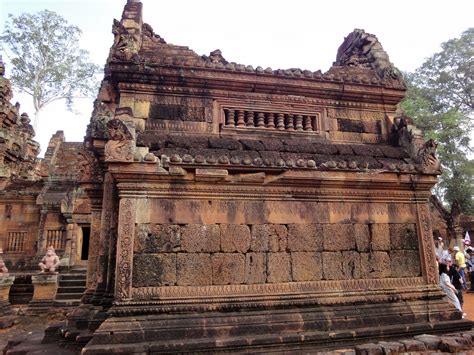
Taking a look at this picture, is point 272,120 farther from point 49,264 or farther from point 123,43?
point 49,264

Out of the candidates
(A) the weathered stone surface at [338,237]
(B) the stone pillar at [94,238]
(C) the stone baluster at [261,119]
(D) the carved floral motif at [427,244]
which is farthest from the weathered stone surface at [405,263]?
(B) the stone pillar at [94,238]

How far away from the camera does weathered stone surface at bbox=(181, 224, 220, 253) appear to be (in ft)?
15.1

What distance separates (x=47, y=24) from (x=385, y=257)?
30.8 meters

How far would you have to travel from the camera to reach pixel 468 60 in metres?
26.3

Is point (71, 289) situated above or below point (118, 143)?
below

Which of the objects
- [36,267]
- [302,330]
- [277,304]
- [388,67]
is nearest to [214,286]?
[277,304]

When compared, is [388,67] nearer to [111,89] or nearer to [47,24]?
[111,89]

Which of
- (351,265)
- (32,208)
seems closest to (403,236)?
(351,265)

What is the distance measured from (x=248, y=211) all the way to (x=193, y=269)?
1.07 meters

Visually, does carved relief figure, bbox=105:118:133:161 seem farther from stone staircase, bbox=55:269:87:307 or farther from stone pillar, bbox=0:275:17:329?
stone staircase, bbox=55:269:87:307

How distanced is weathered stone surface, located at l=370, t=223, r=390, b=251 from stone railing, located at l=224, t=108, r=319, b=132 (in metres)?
1.92

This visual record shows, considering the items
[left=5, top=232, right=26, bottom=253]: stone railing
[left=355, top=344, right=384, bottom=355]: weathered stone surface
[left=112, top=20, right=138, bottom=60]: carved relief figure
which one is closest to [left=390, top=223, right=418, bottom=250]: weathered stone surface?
[left=355, top=344, right=384, bottom=355]: weathered stone surface

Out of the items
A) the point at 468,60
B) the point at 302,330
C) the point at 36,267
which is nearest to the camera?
the point at 302,330

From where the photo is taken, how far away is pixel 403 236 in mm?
5344
